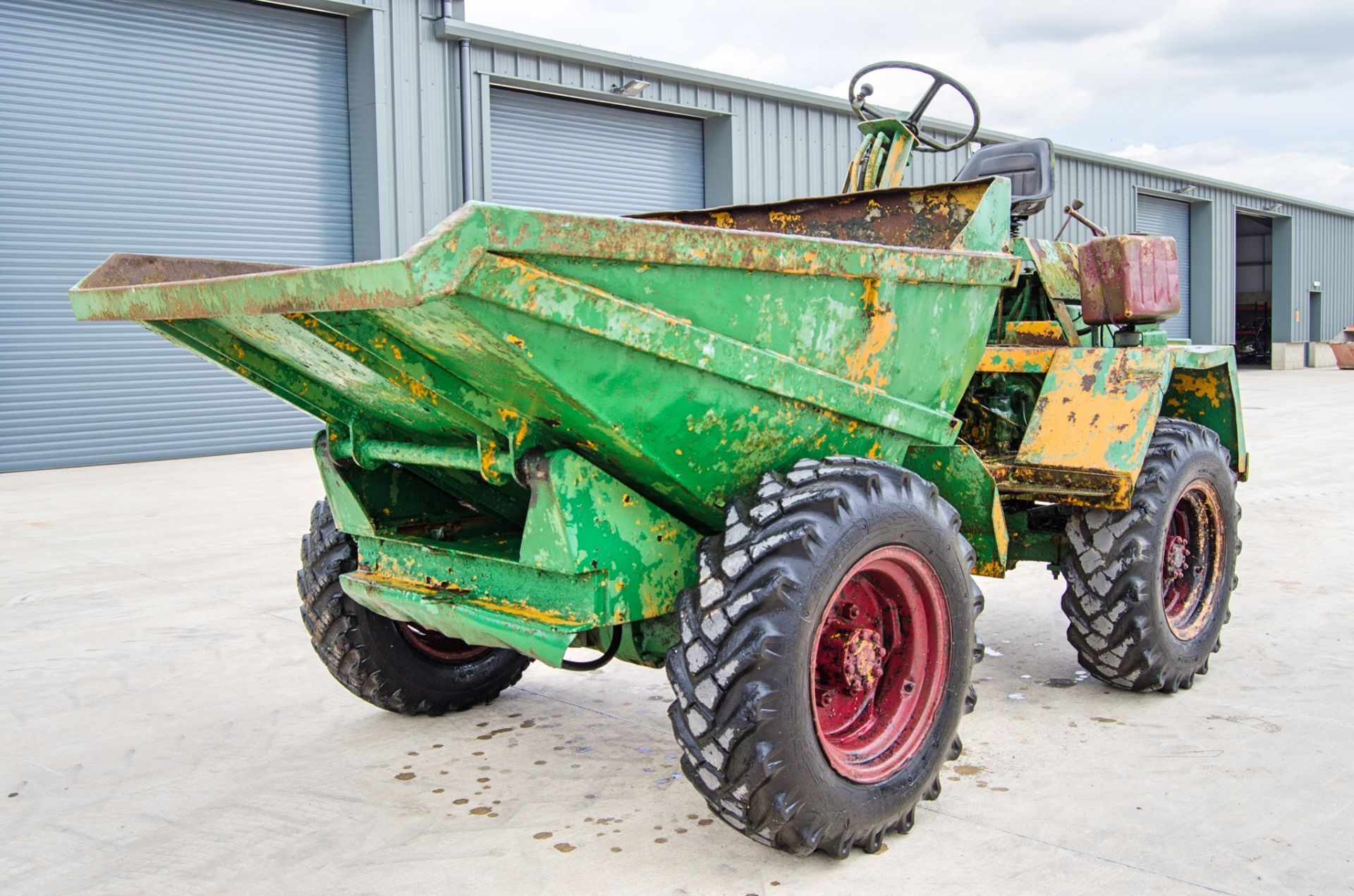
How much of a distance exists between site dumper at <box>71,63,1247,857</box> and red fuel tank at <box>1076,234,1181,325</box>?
20mm

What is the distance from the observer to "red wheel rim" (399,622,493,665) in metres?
3.96

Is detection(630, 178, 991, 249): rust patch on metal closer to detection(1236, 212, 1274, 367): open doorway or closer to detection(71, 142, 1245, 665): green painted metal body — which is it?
detection(71, 142, 1245, 665): green painted metal body

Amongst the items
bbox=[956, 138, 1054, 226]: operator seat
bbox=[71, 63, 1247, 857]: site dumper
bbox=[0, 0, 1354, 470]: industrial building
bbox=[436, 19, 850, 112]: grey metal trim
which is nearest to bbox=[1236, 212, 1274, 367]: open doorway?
bbox=[436, 19, 850, 112]: grey metal trim

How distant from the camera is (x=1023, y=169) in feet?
16.2

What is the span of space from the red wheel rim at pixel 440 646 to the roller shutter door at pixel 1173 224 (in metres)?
26.9

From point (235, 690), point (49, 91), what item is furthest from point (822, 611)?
point (49, 91)

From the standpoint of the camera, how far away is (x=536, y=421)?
2746mm

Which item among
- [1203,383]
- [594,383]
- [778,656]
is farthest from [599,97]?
[778,656]

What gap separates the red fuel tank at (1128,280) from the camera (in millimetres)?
4227

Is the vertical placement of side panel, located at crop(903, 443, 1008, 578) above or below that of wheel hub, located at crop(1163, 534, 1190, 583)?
above

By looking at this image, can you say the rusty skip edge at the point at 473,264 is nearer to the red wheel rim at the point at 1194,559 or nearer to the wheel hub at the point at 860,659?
the wheel hub at the point at 860,659

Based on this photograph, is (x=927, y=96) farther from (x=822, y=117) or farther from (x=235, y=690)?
(x=822, y=117)

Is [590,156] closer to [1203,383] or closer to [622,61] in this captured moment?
[622,61]

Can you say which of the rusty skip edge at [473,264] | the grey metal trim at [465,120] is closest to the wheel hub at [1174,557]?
the rusty skip edge at [473,264]
